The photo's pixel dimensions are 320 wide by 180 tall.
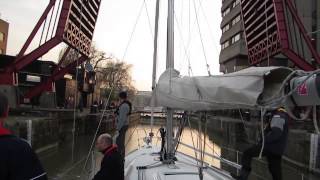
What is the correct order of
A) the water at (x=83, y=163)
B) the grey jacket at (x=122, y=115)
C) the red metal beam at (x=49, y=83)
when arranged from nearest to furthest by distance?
the grey jacket at (x=122, y=115)
the water at (x=83, y=163)
the red metal beam at (x=49, y=83)

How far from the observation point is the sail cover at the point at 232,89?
416 centimetres

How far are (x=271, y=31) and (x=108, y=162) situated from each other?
47.3ft

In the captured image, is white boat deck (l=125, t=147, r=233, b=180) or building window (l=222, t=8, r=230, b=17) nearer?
white boat deck (l=125, t=147, r=233, b=180)

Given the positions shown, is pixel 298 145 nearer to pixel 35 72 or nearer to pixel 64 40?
pixel 64 40

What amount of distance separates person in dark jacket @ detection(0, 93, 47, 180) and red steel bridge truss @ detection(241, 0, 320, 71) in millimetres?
13794

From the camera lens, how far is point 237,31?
50.8 meters

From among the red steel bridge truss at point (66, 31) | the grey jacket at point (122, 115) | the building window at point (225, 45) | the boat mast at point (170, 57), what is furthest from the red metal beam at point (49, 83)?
the building window at point (225, 45)

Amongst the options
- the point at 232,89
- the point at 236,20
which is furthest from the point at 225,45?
the point at 232,89

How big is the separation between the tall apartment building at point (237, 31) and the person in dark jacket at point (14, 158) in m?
38.3

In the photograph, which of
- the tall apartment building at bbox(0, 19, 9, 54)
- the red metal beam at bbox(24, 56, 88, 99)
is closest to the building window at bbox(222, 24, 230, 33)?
the tall apartment building at bbox(0, 19, 9, 54)

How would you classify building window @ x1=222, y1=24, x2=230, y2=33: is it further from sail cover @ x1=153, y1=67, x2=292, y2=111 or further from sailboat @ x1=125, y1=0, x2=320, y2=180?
sail cover @ x1=153, y1=67, x2=292, y2=111

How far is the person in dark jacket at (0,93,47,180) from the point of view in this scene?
8.57 ft

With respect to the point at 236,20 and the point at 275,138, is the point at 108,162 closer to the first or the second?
the point at 275,138

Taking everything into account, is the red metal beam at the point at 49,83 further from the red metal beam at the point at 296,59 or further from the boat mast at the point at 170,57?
the boat mast at the point at 170,57
